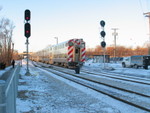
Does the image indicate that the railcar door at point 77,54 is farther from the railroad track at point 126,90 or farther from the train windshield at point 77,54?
the railroad track at point 126,90

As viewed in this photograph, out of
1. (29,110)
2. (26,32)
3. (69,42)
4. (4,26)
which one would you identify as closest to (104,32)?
(69,42)

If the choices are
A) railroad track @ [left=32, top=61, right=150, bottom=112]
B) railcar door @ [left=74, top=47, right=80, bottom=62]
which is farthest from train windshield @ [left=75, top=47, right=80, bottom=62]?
railroad track @ [left=32, top=61, right=150, bottom=112]

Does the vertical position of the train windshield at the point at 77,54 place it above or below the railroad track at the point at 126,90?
above

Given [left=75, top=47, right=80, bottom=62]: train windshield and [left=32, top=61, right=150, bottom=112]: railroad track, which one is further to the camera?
[left=75, top=47, right=80, bottom=62]: train windshield

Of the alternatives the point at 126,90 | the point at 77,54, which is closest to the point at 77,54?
the point at 77,54

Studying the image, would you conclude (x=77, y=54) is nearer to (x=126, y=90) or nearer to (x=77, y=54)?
(x=77, y=54)

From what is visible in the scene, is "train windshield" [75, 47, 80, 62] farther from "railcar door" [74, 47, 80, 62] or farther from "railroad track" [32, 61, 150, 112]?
"railroad track" [32, 61, 150, 112]

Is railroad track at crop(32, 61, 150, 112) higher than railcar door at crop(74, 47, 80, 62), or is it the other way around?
railcar door at crop(74, 47, 80, 62)

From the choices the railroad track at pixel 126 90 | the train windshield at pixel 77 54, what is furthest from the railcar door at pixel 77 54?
the railroad track at pixel 126 90

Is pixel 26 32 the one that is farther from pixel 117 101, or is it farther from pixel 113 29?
pixel 113 29

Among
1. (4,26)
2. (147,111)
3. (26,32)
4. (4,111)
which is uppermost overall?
(4,26)

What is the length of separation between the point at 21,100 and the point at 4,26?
3826 cm

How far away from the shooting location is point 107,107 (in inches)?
269

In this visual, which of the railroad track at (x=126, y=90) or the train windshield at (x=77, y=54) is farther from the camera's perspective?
the train windshield at (x=77, y=54)
